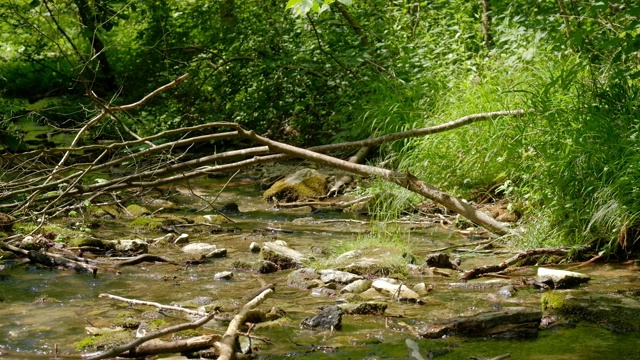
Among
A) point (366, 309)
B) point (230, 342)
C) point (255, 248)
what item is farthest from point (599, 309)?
point (255, 248)

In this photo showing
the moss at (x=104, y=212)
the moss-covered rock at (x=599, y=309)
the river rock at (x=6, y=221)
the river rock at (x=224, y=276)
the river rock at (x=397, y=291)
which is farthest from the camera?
the moss at (x=104, y=212)

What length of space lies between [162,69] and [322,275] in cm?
803

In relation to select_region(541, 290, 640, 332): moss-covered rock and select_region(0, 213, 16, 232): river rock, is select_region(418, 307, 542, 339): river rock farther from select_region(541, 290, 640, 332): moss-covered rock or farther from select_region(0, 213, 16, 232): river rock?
select_region(0, 213, 16, 232): river rock

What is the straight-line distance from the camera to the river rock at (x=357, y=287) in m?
4.82

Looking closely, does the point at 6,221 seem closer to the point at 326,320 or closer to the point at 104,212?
the point at 104,212

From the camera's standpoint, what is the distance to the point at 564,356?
346 cm

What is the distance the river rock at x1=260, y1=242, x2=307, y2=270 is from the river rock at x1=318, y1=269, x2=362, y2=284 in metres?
0.62

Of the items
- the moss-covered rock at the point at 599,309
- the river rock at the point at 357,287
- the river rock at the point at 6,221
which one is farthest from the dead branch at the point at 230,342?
the river rock at the point at 6,221

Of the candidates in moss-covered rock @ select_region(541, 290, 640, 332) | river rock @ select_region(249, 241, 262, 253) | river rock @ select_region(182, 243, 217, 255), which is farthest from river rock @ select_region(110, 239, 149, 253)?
moss-covered rock @ select_region(541, 290, 640, 332)

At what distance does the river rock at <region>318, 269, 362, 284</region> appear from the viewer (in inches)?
200

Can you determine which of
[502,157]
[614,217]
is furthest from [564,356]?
[502,157]

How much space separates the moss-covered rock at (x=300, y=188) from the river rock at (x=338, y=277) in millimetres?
3927

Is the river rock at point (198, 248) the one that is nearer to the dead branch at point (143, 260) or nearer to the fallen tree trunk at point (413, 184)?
the dead branch at point (143, 260)

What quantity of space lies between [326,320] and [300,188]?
519 cm
